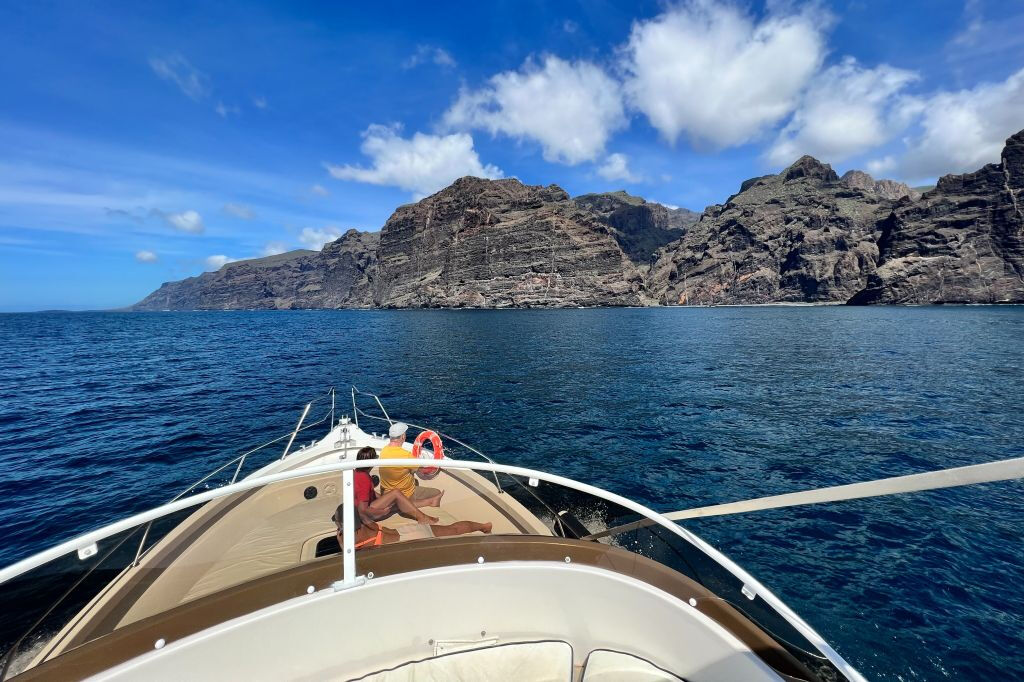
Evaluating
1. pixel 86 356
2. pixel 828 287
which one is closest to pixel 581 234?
pixel 828 287

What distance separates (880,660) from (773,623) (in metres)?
4.67

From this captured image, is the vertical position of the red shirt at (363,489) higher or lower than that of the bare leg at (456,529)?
higher

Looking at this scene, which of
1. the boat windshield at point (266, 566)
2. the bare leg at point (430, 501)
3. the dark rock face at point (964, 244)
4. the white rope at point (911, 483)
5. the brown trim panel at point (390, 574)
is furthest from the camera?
the dark rock face at point (964, 244)

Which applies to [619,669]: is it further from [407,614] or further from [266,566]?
[266,566]

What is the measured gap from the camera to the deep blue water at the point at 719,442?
6.89 meters

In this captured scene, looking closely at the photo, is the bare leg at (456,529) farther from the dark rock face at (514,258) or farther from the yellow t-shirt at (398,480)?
the dark rock face at (514,258)

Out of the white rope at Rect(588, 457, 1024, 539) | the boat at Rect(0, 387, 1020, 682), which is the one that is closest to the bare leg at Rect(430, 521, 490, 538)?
the boat at Rect(0, 387, 1020, 682)

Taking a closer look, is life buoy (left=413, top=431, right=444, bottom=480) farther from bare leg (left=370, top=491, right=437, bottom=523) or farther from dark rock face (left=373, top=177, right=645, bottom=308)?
dark rock face (left=373, top=177, right=645, bottom=308)

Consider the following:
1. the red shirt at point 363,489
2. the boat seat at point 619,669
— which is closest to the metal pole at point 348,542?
the red shirt at point 363,489

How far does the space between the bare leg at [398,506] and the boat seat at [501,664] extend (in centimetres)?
159

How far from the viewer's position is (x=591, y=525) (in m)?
6.11

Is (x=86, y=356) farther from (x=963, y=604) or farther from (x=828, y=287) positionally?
(x=828, y=287)

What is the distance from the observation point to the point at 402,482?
213 inches

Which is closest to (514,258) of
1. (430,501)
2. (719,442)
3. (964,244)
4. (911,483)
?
(964,244)
